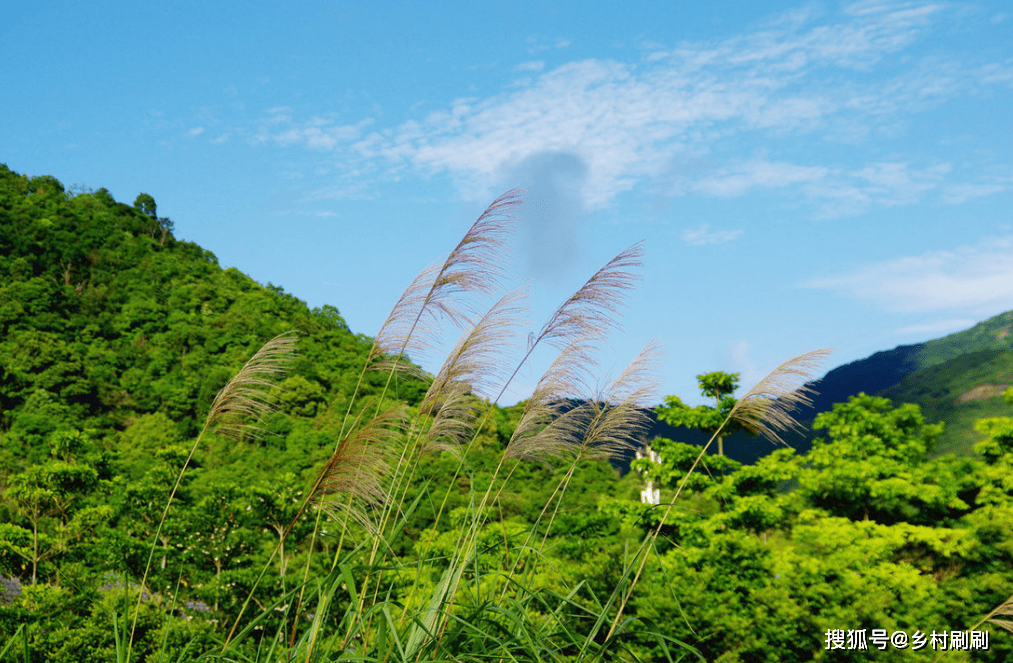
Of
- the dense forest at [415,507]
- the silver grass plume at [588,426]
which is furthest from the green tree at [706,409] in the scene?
the silver grass plume at [588,426]

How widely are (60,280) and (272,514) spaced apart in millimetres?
38168

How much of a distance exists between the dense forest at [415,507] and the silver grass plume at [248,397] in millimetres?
14

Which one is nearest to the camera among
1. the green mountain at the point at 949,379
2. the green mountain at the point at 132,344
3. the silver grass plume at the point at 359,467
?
the silver grass plume at the point at 359,467

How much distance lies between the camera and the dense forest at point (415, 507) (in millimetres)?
2576

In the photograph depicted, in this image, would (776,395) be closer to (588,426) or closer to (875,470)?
(588,426)

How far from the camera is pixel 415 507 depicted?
104 inches

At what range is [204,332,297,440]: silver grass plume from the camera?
270cm

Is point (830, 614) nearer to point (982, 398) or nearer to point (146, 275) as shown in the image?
point (982, 398)

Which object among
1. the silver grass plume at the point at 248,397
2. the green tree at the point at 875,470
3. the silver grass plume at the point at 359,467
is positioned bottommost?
the green tree at the point at 875,470

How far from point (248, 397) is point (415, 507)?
81cm

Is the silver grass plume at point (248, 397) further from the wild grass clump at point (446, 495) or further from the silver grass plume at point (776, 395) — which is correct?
the silver grass plume at point (776, 395)

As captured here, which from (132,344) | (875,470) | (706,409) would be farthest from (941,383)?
(132,344)

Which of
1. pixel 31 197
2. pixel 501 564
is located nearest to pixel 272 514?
pixel 501 564

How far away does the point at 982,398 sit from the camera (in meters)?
29.7
